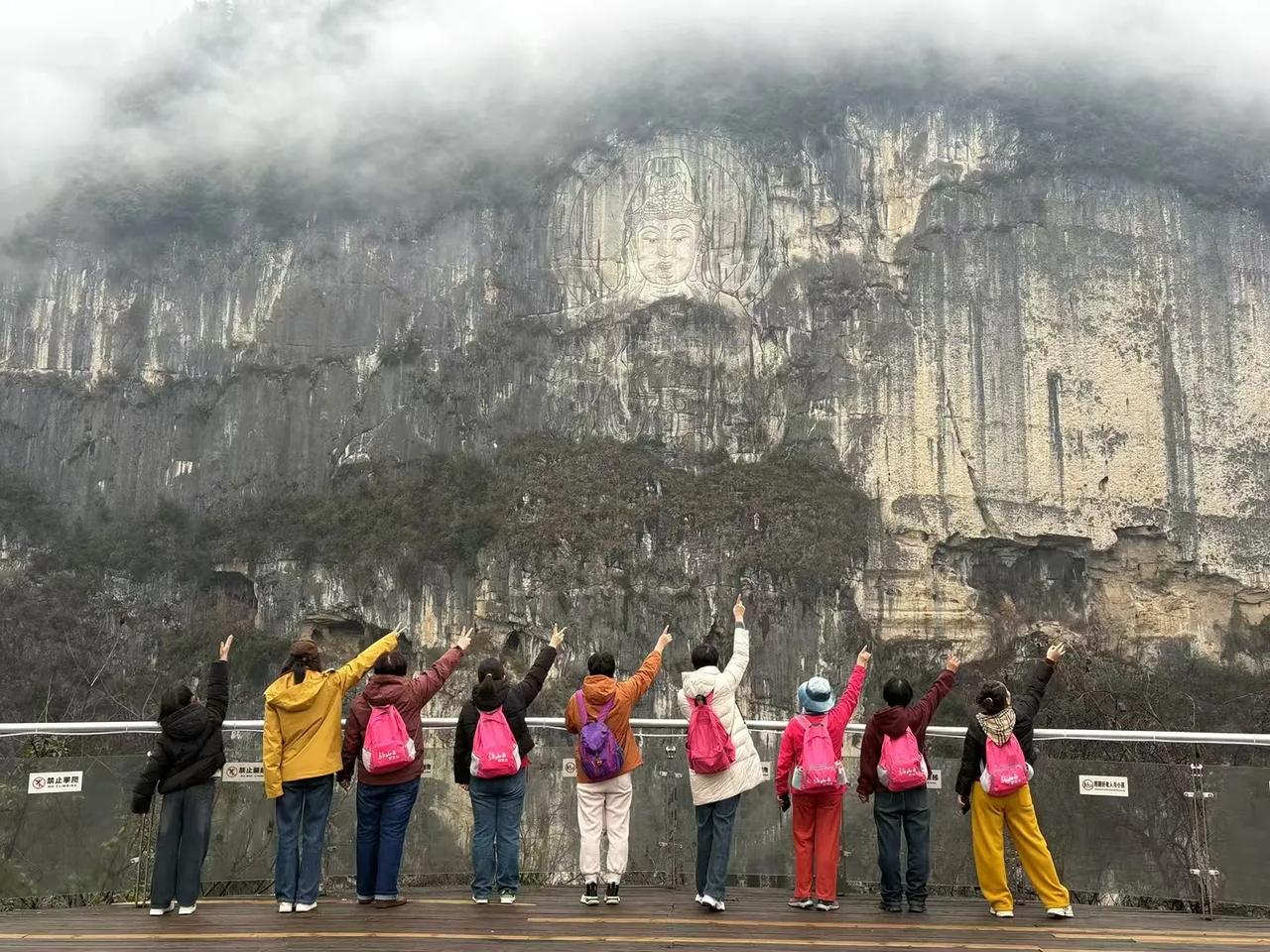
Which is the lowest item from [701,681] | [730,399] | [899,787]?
[899,787]

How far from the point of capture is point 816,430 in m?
55.8

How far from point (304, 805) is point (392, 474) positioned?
5192cm

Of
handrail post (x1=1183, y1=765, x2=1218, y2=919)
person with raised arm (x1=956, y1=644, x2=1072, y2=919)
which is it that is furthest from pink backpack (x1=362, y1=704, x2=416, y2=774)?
handrail post (x1=1183, y1=765, x2=1218, y2=919)

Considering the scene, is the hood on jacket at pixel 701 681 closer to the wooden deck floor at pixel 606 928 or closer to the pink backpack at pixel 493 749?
the pink backpack at pixel 493 749

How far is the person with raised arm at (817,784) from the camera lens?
8461 mm

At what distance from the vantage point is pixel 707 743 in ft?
28.0

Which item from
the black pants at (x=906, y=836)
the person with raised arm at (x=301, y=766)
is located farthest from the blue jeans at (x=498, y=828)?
the black pants at (x=906, y=836)

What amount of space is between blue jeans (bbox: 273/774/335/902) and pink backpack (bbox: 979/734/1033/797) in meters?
4.86

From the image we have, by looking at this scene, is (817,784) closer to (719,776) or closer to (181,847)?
(719,776)

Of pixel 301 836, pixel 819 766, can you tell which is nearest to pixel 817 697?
pixel 819 766

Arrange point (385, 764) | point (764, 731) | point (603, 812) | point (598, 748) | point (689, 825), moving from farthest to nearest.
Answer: point (764, 731)
point (689, 825)
point (603, 812)
point (598, 748)
point (385, 764)

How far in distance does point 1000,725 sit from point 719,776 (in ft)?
6.92

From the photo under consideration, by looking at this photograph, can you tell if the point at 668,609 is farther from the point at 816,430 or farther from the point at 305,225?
the point at 305,225

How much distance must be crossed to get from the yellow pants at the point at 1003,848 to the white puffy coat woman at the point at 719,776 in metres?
1.73
